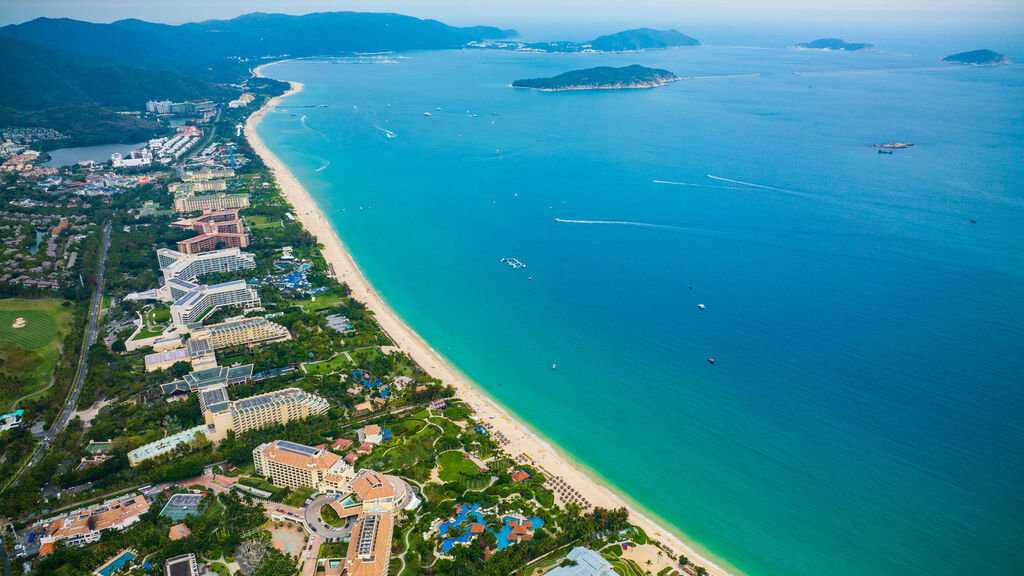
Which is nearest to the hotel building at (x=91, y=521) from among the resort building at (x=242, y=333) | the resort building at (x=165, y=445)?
the resort building at (x=165, y=445)

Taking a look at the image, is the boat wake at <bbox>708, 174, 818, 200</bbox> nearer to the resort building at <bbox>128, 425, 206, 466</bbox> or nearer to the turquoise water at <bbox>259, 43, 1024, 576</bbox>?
the turquoise water at <bbox>259, 43, 1024, 576</bbox>

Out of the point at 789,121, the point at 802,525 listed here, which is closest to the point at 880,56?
the point at 789,121

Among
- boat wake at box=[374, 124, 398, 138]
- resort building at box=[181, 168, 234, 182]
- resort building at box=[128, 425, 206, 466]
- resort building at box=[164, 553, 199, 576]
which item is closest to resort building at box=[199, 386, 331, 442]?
resort building at box=[128, 425, 206, 466]

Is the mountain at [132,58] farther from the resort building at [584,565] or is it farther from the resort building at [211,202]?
the resort building at [584,565]

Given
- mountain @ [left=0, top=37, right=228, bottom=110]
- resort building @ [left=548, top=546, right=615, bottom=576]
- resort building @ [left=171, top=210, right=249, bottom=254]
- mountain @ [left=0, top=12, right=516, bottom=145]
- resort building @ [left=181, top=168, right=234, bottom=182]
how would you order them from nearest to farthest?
resort building @ [left=548, top=546, right=615, bottom=576]
resort building @ [left=171, top=210, right=249, bottom=254]
resort building @ [left=181, top=168, right=234, bottom=182]
mountain @ [left=0, top=12, right=516, bottom=145]
mountain @ [left=0, top=37, right=228, bottom=110]

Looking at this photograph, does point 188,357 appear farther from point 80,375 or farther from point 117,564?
point 117,564

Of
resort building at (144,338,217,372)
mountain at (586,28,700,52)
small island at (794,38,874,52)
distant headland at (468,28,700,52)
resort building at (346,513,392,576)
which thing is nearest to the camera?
resort building at (346,513,392,576)

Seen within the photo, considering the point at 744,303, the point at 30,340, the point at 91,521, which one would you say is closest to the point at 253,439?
the point at 91,521
